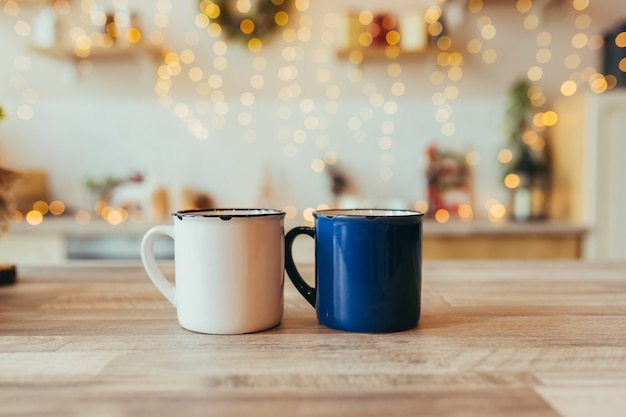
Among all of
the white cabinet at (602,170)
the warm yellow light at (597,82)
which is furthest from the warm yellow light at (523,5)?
the white cabinet at (602,170)

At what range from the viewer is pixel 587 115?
82.4 inches

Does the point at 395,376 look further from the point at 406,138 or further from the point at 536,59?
the point at 536,59

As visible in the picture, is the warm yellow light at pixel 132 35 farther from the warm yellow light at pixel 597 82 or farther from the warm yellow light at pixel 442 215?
the warm yellow light at pixel 597 82

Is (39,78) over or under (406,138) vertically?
over

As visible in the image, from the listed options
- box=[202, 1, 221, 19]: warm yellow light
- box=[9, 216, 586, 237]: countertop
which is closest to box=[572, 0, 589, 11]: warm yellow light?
box=[9, 216, 586, 237]: countertop

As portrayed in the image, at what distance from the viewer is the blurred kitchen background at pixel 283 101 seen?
2.50 m

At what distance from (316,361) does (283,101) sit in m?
2.19

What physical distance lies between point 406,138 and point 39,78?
1.81 metres

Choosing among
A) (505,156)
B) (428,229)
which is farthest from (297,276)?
(505,156)

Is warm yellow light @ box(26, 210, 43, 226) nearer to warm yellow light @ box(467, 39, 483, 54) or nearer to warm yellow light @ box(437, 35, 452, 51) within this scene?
warm yellow light @ box(437, 35, 452, 51)

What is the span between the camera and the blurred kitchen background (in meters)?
2.50

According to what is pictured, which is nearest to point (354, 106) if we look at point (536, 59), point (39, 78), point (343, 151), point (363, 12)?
point (343, 151)

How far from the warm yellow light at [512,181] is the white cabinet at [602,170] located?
272 millimetres

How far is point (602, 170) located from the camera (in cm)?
210
